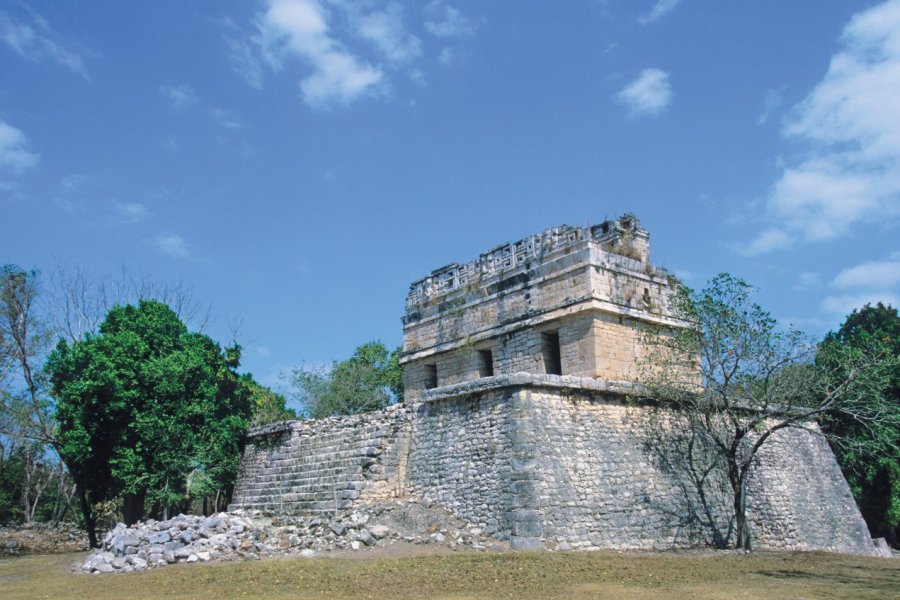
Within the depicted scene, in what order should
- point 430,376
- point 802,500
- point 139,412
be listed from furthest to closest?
1. point 430,376
2. point 139,412
3. point 802,500

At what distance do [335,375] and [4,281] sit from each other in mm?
13681

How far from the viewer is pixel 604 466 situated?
1430cm

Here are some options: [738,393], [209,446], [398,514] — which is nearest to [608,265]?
[738,393]

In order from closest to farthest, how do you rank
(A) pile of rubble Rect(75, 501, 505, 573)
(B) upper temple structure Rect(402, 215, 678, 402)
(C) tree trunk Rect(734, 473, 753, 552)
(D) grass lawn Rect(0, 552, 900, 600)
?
1. (D) grass lawn Rect(0, 552, 900, 600)
2. (A) pile of rubble Rect(75, 501, 505, 573)
3. (C) tree trunk Rect(734, 473, 753, 552)
4. (B) upper temple structure Rect(402, 215, 678, 402)

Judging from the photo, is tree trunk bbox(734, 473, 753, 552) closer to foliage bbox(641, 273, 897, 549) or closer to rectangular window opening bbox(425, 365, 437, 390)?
foliage bbox(641, 273, 897, 549)

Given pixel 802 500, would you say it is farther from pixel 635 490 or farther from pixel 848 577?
pixel 848 577

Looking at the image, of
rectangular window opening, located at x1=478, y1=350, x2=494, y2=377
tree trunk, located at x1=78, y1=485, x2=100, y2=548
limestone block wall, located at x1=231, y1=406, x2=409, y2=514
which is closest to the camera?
limestone block wall, located at x1=231, y1=406, x2=409, y2=514

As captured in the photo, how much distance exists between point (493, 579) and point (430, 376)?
11058 mm

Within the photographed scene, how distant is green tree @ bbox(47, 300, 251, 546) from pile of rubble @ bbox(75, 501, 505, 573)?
3564 millimetres

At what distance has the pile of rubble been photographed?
42.8 feet

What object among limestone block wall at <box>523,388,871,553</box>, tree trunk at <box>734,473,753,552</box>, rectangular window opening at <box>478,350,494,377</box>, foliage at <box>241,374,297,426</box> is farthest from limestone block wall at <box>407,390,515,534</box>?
foliage at <box>241,374,297,426</box>

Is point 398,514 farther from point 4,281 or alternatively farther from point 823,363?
point 4,281

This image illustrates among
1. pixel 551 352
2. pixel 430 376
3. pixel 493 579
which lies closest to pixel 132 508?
pixel 430 376

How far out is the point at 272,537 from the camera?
14.3 m
